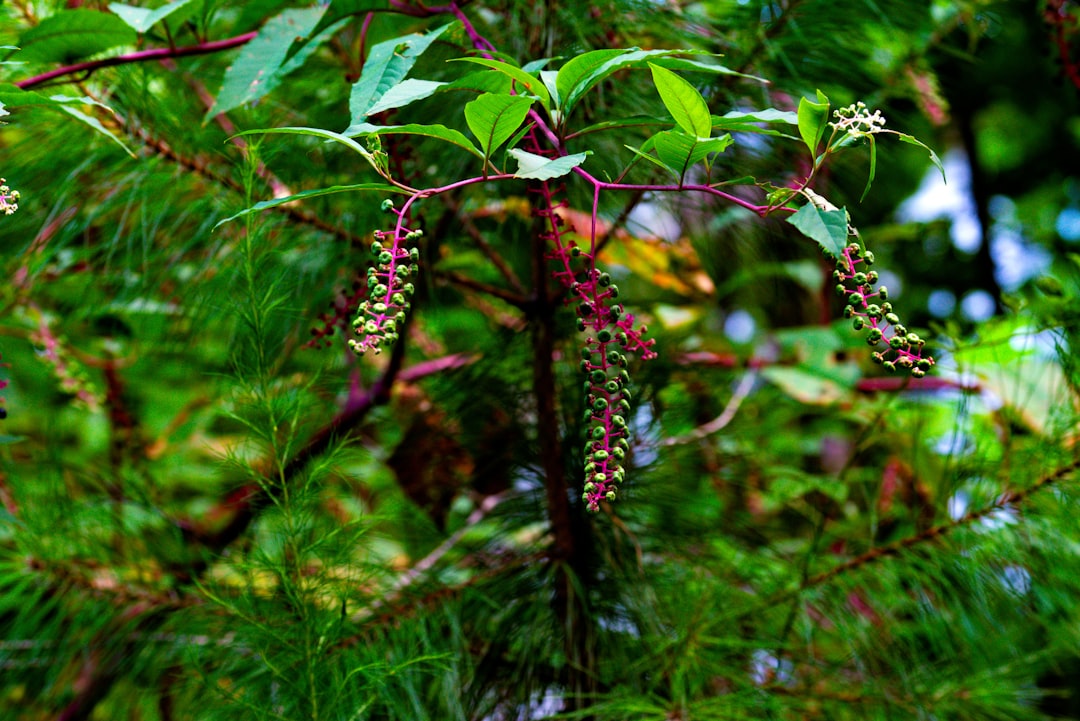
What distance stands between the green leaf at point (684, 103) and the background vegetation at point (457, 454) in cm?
25

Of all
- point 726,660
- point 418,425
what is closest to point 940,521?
point 726,660

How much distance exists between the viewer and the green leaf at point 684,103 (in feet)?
1.34

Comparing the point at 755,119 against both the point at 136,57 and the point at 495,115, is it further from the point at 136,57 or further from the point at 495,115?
the point at 136,57

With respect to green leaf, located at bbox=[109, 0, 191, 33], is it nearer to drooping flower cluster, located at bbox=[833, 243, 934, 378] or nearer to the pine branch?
drooping flower cluster, located at bbox=[833, 243, 934, 378]

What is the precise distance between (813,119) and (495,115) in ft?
0.54

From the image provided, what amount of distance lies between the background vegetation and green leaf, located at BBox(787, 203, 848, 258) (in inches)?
12.1

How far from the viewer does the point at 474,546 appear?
88 cm

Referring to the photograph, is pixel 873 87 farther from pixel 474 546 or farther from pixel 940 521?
pixel 474 546

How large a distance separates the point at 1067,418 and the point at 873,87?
39cm

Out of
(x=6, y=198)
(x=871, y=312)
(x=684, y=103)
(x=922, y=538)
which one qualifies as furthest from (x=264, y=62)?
(x=922, y=538)

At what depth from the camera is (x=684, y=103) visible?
412 millimetres

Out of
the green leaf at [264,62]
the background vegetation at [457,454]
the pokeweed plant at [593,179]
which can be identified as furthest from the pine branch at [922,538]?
the green leaf at [264,62]

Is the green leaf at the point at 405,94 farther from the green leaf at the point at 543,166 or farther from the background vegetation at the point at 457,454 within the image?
the background vegetation at the point at 457,454

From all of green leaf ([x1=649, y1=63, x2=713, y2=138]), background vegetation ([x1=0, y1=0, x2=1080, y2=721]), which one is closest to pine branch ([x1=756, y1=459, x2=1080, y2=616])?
background vegetation ([x1=0, y1=0, x2=1080, y2=721])
